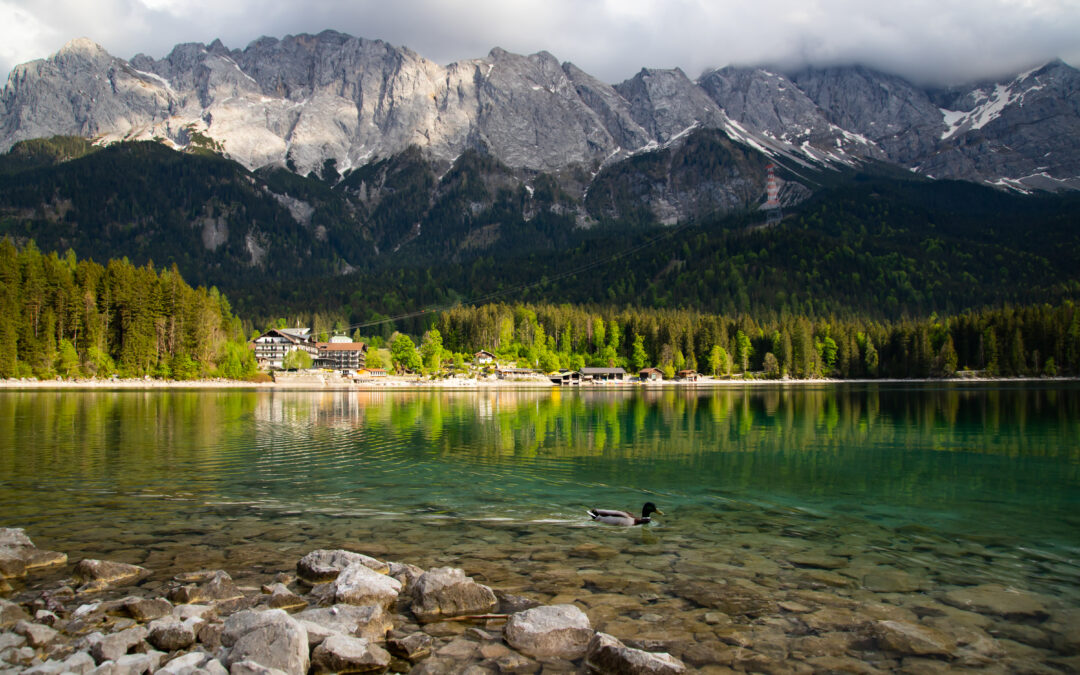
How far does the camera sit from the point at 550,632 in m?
11.6

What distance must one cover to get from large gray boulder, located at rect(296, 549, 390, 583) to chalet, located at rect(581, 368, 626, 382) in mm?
178215

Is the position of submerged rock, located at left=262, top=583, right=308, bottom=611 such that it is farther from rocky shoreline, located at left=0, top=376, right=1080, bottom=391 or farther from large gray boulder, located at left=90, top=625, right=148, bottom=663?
rocky shoreline, located at left=0, top=376, right=1080, bottom=391

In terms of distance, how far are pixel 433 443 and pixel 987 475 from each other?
3137cm

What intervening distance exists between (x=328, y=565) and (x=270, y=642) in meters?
4.79

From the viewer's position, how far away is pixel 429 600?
43.0 ft

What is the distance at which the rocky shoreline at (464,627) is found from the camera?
10562 mm

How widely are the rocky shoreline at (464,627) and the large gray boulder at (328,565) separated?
4cm

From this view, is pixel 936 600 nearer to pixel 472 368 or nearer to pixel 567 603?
pixel 567 603

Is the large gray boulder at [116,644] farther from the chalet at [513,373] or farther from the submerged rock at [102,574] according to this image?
the chalet at [513,373]

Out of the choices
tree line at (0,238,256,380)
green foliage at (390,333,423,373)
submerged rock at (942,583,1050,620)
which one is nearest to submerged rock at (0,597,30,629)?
submerged rock at (942,583,1050,620)

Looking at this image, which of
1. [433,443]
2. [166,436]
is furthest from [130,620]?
[166,436]

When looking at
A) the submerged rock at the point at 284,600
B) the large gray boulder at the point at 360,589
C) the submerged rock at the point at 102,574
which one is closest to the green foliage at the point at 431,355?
the submerged rock at the point at 102,574

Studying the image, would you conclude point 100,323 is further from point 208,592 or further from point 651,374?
point 208,592

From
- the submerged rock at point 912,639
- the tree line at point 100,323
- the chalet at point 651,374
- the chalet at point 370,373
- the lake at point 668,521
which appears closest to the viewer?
the submerged rock at point 912,639
